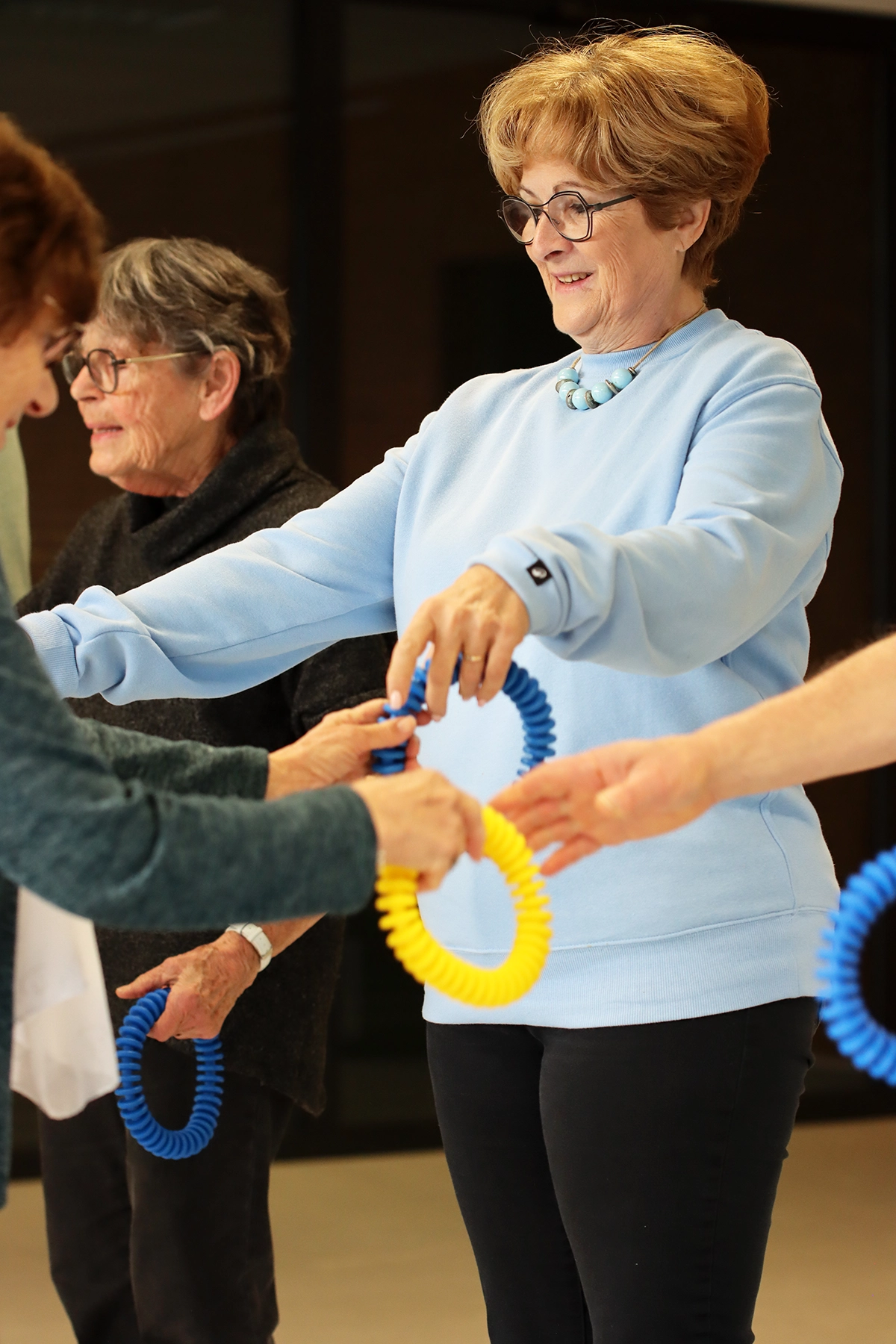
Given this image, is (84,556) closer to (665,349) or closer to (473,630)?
(665,349)

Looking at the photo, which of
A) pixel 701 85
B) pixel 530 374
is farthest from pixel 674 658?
pixel 701 85

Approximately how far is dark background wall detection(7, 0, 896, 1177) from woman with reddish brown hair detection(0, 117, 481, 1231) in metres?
2.97

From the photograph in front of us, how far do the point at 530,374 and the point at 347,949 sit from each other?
278 cm

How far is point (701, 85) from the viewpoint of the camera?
1553 mm

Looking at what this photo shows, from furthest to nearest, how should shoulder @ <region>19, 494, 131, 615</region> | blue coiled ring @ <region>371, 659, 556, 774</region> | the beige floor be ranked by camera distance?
the beige floor, shoulder @ <region>19, 494, 131, 615</region>, blue coiled ring @ <region>371, 659, 556, 774</region>

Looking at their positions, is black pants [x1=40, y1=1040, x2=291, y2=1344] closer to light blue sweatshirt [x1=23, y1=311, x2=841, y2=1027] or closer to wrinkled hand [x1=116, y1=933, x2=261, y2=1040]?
wrinkled hand [x1=116, y1=933, x2=261, y2=1040]

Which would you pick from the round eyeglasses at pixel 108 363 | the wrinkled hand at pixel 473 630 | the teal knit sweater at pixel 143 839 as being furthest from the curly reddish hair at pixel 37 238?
the round eyeglasses at pixel 108 363

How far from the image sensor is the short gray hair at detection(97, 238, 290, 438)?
211 cm

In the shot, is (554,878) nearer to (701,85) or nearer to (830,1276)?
(701,85)

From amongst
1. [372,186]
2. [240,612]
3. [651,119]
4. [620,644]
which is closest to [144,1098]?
[240,612]

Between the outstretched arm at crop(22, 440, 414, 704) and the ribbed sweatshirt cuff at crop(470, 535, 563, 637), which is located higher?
the ribbed sweatshirt cuff at crop(470, 535, 563, 637)

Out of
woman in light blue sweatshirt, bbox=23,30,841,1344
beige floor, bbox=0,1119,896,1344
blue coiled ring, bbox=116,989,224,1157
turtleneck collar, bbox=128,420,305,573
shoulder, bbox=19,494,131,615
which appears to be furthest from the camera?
beige floor, bbox=0,1119,896,1344

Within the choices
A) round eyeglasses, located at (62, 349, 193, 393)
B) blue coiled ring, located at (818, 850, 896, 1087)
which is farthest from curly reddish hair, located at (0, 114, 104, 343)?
round eyeglasses, located at (62, 349, 193, 393)

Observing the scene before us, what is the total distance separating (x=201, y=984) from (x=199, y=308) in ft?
2.97
